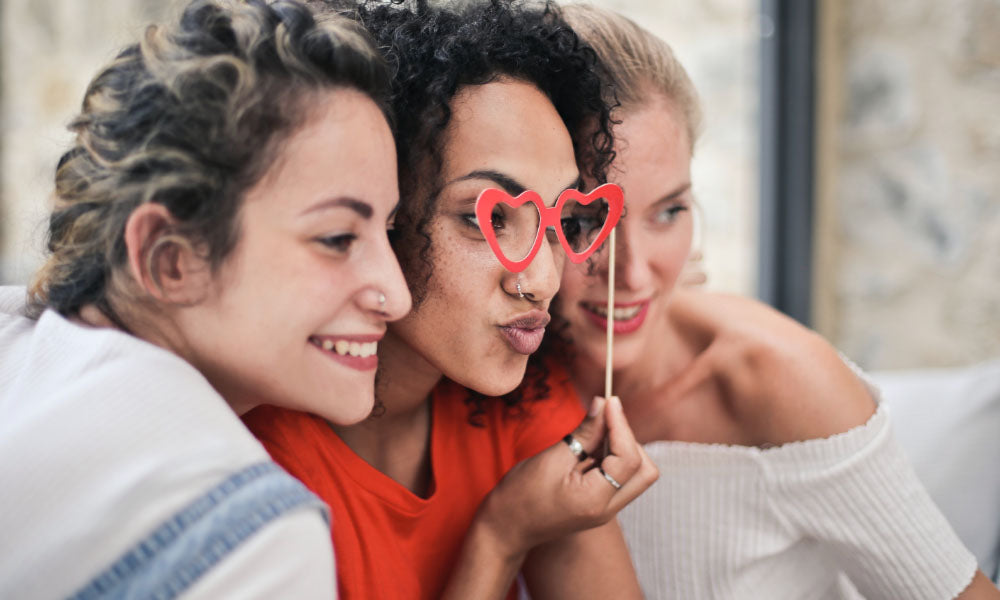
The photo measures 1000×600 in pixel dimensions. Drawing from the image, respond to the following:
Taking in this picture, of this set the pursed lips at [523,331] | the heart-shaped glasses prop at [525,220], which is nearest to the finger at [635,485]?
the heart-shaped glasses prop at [525,220]

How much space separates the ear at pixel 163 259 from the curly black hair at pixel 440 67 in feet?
0.90

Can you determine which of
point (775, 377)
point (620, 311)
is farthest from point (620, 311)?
point (775, 377)

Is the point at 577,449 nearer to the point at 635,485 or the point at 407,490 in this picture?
the point at 635,485

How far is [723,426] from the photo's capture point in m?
1.45

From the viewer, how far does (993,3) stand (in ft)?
7.59

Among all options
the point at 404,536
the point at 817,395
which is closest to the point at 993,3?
the point at 817,395

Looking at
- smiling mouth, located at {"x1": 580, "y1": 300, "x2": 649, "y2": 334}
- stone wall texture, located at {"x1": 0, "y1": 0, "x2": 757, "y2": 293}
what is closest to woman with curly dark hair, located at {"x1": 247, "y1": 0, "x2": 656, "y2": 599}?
smiling mouth, located at {"x1": 580, "y1": 300, "x2": 649, "y2": 334}

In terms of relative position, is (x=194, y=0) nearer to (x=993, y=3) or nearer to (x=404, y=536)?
(x=404, y=536)

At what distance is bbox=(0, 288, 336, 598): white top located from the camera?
653 millimetres

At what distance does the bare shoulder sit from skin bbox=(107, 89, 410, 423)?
0.75 m

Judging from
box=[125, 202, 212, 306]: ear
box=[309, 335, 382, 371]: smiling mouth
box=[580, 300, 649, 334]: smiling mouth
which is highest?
box=[125, 202, 212, 306]: ear

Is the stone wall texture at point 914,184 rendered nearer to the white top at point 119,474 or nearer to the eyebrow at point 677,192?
the eyebrow at point 677,192

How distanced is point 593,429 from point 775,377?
416 mm

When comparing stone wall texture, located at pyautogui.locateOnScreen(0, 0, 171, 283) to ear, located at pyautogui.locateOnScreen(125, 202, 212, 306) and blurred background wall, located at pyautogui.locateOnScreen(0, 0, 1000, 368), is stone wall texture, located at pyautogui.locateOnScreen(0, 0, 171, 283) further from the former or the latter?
ear, located at pyautogui.locateOnScreen(125, 202, 212, 306)
